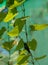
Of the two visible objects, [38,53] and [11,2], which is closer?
[11,2]

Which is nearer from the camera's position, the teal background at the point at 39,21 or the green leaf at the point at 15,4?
the green leaf at the point at 15,4

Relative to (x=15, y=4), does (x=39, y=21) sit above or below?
below

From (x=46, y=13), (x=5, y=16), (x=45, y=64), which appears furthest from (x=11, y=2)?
(x=45, y=64)

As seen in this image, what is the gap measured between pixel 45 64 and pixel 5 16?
875 mm

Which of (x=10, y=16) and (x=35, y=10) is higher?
(x=10, y=16)

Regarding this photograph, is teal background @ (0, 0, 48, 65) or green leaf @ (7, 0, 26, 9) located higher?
green leaf @ (7, 0, 26, 9)

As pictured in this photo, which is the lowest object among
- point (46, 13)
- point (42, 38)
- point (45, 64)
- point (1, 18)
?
point (45, 64)

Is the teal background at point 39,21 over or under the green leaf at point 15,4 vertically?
under

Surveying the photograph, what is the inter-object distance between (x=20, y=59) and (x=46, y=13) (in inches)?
31.4

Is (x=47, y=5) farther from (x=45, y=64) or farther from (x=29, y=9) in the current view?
(x=45, y=64)

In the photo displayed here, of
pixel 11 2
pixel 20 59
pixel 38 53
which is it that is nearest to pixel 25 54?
pixel 20 59

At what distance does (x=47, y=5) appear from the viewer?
120cm

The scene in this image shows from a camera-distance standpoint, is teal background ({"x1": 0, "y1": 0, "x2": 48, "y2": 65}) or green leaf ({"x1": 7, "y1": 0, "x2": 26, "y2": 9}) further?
teal background ({"x1": 0, "y1": 0, "x2": 48, "y2": 65})

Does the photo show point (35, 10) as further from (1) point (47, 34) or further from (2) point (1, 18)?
(2) point (1, 18)
